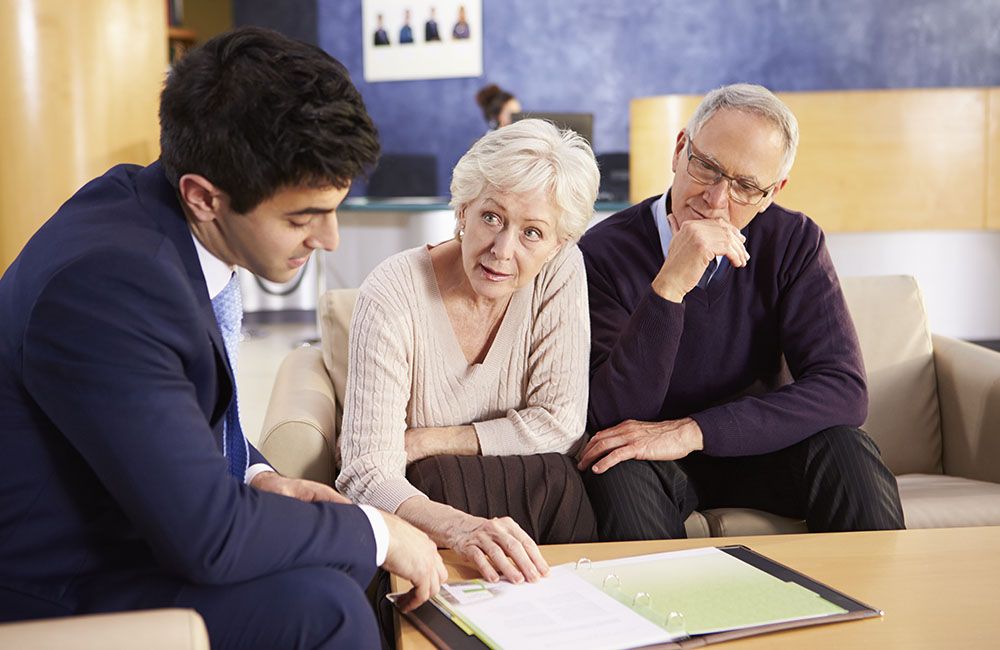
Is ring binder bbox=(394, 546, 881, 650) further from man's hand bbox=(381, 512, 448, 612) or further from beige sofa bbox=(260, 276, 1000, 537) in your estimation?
beige sofa bbox=(260, 276, 1000, 537)

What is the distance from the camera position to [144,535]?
1205 mm

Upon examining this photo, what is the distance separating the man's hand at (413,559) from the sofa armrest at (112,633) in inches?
12.9

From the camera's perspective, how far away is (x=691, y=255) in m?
2.17

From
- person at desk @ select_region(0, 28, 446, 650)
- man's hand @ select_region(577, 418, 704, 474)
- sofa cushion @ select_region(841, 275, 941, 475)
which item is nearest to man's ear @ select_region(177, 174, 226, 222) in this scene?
person at desk @ select_region(0, 28, 446, 650)

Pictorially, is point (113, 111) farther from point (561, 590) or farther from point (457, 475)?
point (561, 590)

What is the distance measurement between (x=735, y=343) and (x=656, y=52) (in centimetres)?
590

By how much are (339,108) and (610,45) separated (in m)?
6.98

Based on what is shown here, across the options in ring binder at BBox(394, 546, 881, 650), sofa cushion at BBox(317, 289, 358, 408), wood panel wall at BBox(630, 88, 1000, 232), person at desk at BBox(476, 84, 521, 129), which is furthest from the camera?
person at desk at BBox(476, 84, 521, 129)

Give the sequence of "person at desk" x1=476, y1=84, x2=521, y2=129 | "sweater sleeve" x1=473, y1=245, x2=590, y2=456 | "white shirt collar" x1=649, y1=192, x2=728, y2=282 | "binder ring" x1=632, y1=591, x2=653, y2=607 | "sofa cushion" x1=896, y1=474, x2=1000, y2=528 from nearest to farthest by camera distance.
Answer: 1. "binder ring" x1=632, y1=591, x2=653, y2=607
2. "sweater sleeve" x1=473, y1=245, x2=590, y2=456
3. "sofa cushion" x1=896, y1=474, x2=1000, y2=528
4. "white shirt collar" x1=649, y1=192, x2=728, y2=282
5. "person at desk" x1=476, y1=84, x2=521, y2=129

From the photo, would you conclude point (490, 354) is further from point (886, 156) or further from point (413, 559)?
point (886, 156)

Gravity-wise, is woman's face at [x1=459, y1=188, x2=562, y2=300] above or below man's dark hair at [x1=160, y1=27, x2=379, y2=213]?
below

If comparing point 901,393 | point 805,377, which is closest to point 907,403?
point 901,393

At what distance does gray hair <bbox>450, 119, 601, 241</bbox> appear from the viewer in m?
1.98

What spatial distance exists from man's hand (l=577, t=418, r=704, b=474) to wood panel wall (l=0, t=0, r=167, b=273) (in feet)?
9.26
